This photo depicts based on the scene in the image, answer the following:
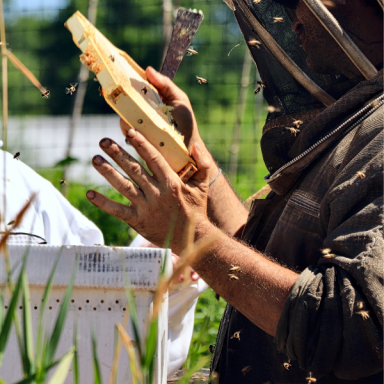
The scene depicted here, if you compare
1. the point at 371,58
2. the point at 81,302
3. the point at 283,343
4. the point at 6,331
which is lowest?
the point at 283,343

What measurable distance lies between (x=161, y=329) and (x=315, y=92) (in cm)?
94

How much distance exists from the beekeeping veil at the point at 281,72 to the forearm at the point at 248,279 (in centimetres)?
49

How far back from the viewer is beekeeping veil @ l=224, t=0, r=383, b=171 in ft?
5.35

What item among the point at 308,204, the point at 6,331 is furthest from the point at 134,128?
the point at 6,331

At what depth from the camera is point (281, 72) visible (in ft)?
5.81

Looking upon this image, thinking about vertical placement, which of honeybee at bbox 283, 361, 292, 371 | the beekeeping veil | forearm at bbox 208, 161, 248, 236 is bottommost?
honeybee at bbox 283, 361, 292, 371

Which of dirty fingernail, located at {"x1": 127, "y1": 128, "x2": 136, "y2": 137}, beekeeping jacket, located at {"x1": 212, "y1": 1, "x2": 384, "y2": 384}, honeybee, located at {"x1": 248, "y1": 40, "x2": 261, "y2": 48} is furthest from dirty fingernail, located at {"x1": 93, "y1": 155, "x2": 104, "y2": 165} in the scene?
honeybee, located at {"x1": 248, "y1": 40, "x2": 261, "y2": 48}

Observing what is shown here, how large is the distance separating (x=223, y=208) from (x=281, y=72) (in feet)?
1.90

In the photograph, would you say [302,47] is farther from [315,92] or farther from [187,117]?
[187,117]

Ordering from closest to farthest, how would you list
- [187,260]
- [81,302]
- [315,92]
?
[187,260] → [81,302] → [315,92]

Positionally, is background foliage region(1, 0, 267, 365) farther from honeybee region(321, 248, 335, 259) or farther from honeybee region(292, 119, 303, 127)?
honeybee region(321, 248, 335, 259)

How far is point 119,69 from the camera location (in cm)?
141

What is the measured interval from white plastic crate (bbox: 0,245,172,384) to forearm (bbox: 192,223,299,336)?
0.27m

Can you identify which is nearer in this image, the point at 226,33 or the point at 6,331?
the point at 6,331
